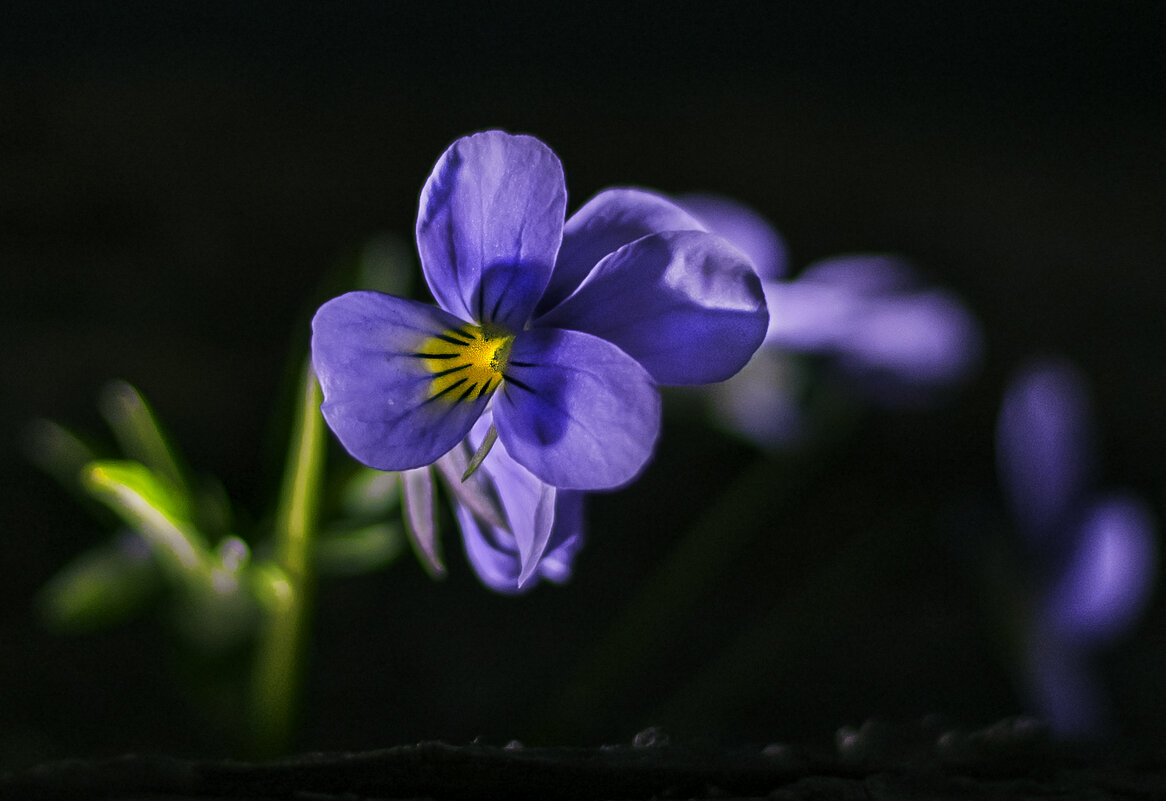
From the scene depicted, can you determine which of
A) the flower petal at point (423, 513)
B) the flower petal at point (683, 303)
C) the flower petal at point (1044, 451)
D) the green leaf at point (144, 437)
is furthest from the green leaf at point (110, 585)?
the flower petal at point (1044, 451)

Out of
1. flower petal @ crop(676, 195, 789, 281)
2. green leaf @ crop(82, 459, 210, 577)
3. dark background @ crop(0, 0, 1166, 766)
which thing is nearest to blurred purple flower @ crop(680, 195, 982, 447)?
flower petal @ crop(676, 195, 789, 281)

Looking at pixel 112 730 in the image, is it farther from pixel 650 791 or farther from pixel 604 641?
pixel 650 791

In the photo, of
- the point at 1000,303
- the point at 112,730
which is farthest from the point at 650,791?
the point at 1000,303

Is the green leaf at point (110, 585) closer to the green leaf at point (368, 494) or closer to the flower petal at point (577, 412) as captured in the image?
the green leaf at point (368, 494)

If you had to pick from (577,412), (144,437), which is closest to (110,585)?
(144,437)

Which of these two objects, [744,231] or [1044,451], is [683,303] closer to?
[744,231]
